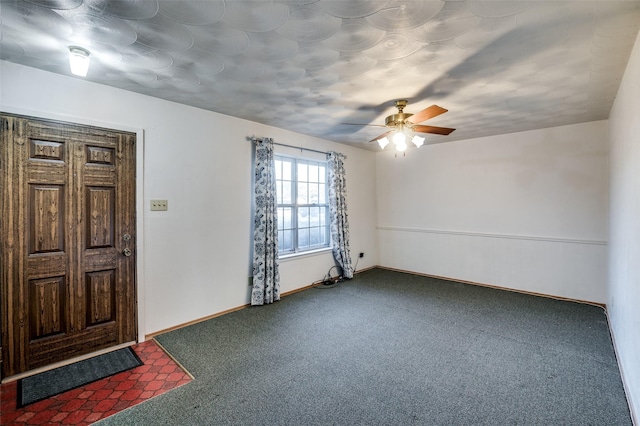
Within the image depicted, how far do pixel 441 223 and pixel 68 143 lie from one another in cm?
509

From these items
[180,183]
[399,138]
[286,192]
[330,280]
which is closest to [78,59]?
[180,183]

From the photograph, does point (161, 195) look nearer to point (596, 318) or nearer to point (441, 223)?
point (441, 223)

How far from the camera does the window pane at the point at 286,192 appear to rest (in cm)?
439

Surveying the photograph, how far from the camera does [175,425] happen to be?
180cm

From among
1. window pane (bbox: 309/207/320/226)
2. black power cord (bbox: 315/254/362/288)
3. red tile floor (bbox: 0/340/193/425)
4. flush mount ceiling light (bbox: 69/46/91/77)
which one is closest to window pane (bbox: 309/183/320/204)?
window pane (bbox: 309/207/320/226)

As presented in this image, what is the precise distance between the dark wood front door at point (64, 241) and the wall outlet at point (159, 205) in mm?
188

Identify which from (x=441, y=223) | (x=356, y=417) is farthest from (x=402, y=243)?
(x=356, y=417)

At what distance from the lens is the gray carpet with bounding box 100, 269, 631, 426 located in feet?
6.17

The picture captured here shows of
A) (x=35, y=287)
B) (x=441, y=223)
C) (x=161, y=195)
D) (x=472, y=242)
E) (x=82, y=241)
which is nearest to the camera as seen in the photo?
(x=35, y=287)

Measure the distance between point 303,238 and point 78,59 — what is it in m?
3.38

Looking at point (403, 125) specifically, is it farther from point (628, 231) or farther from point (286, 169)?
point (286, 169)

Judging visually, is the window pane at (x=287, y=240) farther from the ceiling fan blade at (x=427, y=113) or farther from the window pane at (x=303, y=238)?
the ceiling fan blade at (x=427, y=113)

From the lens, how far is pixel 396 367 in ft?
7.85

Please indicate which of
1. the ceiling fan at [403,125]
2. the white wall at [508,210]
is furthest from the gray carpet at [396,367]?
the ceiling fan at [403,125]
